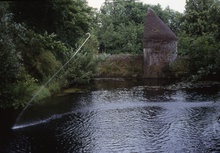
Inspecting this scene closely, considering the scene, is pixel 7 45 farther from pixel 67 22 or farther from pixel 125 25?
pixel 125 25

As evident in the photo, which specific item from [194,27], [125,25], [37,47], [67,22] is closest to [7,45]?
[37,47]

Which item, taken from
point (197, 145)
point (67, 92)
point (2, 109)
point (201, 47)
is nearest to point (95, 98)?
point (67, 92)

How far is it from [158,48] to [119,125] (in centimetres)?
1897

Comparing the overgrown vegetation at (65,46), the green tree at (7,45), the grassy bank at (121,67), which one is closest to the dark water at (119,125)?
the overgrown vegetation at (65,46)

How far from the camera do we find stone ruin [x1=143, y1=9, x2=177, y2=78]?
32.4 metres

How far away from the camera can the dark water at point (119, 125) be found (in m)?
12.1

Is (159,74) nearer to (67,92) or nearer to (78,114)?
(67,92)

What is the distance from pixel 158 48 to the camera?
3253cm

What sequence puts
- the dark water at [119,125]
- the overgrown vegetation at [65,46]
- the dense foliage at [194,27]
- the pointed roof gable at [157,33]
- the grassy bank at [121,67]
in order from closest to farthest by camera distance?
1. the dark water at [119,125]
2. the overgrown vegetation at [65,46]
3. the dense foliage at [194,27]
4. the pointed roof gable at [157,33]
5. the grassy bank at [121,67]

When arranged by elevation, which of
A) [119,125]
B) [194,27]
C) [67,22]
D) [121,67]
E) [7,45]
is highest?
[194,27]

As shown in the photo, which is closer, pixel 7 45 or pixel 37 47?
pixel 7 45

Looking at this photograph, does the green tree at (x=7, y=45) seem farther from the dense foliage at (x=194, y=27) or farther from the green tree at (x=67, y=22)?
the dense foliage at (x=194, y=27)

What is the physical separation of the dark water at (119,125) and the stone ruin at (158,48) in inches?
406

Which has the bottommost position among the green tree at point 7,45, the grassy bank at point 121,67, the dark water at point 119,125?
the dark water at point 119,125
